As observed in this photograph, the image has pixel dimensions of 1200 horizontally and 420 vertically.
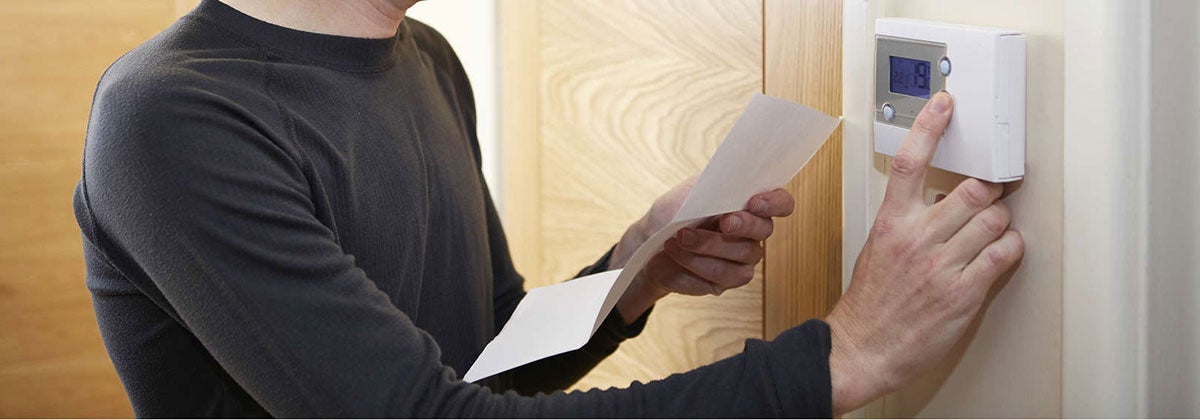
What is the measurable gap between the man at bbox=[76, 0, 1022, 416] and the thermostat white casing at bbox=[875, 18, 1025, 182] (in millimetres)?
18

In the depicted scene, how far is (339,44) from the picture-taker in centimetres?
103

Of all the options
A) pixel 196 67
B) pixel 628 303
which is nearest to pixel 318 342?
pixel 196 67

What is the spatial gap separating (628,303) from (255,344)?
50cm

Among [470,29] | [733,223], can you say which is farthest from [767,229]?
[470,29]

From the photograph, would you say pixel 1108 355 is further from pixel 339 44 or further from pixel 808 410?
pixel 339 44

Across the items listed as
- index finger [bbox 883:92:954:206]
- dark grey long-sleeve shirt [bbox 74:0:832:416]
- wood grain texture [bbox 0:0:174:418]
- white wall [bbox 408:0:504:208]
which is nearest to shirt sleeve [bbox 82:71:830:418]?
dark grey long-sleeve shirt [bbox 74:0:832:416]

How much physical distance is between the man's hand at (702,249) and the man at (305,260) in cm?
2

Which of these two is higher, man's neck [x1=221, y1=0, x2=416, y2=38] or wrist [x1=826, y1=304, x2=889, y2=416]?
man's neck [x1=221, y1=0, x2=416, y2=38]

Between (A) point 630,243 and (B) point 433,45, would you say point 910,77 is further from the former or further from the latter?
(B) point 433,45

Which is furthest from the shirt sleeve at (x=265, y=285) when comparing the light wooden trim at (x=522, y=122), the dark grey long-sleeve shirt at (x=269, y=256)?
the light wooden trim at (x=522, y=122)

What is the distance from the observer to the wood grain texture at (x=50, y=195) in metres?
1.79

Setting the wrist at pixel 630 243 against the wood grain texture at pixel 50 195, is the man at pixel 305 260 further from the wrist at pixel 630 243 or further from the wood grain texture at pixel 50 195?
the wood grain texture at pixel 50 195

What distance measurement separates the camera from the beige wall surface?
31.9 inches

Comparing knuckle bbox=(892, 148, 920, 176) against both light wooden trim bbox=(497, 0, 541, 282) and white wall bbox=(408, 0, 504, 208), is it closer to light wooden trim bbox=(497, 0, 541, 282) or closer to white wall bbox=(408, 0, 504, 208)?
light wooden trim bbox=(497, 0, 541, 282)
